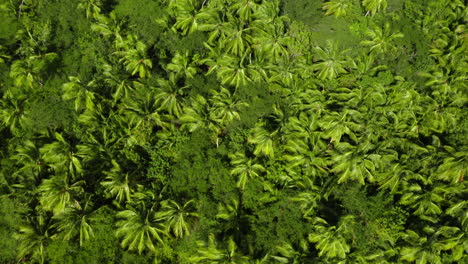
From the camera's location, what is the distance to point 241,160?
18906 millimetres

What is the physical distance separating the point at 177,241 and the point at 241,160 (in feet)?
19.6

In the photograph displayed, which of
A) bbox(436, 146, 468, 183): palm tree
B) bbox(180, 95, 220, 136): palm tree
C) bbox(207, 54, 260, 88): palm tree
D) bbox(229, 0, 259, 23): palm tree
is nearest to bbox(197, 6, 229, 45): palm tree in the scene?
bbox(229, 0, 259, 23): palm tree

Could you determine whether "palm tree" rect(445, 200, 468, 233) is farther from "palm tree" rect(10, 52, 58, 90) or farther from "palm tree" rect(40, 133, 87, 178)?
"palm tree" rect(10, 52, 58, 90)

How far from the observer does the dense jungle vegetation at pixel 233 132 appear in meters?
17.2

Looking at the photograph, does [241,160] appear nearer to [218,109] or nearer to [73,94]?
[218,109]

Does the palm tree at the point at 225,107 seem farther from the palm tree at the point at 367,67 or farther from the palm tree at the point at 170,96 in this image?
the palm tree at the point at 367,67

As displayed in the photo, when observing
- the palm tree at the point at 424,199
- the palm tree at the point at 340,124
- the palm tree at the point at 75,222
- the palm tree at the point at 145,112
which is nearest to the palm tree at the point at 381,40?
the palm tree at the point at 340,124

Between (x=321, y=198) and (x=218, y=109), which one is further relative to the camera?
(x=218, y=109)

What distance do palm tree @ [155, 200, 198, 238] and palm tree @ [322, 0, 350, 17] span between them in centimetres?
1909

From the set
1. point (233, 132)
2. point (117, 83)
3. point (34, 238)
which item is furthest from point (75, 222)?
point (233, 132)

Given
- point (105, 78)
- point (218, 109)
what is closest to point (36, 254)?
point (105, 78)

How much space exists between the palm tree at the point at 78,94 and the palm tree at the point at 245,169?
10344 millimetres

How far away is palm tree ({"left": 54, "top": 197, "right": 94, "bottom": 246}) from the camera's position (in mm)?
16984

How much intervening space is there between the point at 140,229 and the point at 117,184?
3.16m
